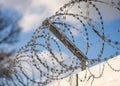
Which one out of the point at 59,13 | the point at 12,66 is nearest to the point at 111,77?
the point at 59,13

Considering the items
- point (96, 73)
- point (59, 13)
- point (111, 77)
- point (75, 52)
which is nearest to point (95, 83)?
point (96, 73)

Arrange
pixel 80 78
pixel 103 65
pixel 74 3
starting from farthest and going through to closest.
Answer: pixel 80 78
pixel 103 65
pixel 74 3

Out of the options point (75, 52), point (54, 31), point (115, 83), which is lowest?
point (115, 83)

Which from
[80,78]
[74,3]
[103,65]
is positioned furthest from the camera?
[80,78]

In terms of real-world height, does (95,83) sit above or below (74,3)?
below

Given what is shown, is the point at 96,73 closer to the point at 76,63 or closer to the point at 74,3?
the point at 76,63

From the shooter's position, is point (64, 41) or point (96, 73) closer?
point (64, 41)

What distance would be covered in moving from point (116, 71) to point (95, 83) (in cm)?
76

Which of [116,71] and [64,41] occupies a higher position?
[64,41]

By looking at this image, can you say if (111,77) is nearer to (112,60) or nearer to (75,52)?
(112,60)

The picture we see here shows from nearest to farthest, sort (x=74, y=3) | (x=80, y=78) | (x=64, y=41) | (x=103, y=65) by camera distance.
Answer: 1. (x=74, y=3)
2. (x=64, y=41)
3. (x=103, y=65)
4. (x=80, y=78)

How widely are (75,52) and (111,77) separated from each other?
2.82 feet

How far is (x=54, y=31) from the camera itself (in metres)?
5.71

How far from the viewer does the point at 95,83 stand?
6355 mm
